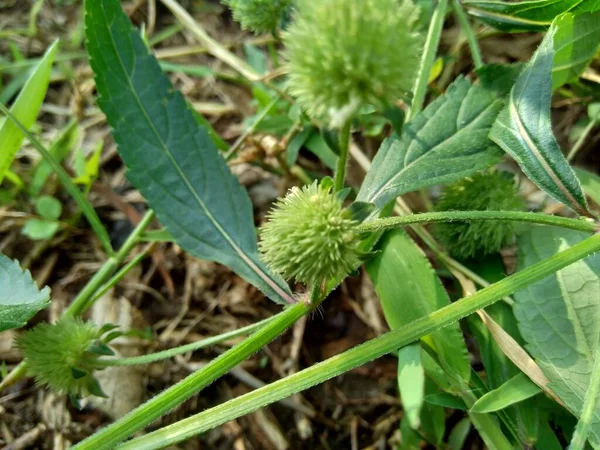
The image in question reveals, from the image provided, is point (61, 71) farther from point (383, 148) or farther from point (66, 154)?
point (383, 148)

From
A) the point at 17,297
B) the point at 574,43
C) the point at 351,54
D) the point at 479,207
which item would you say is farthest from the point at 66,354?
the point at 574,43

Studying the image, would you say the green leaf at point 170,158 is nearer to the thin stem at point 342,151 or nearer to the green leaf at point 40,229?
the thin stem at point 342,151

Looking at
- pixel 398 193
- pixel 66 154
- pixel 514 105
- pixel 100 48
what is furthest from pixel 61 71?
pixel 514 105

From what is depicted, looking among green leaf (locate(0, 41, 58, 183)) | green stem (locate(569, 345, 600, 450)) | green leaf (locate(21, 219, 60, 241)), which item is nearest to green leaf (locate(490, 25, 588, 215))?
green stem (locate(569, 345, 600, 450))

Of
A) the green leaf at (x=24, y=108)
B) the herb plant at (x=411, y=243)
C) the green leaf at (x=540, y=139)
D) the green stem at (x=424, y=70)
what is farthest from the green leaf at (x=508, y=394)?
the green leaf at (x=24, y=108)

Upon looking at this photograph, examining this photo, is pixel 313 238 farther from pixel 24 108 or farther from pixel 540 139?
pixel 24 108
